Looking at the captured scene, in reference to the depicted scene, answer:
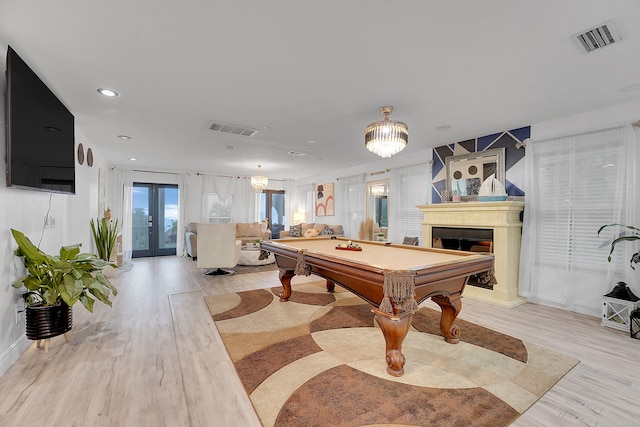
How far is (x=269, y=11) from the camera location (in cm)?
179

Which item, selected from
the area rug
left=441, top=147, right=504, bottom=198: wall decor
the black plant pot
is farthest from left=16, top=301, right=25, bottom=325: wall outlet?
left=441, top=147, right=504, bottom=198: wall decor

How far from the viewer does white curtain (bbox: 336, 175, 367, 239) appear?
7.02m

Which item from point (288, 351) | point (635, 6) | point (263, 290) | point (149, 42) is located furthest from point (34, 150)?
point (635, 6)

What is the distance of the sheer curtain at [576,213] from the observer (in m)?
3.23

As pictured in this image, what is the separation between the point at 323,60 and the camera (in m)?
2.35

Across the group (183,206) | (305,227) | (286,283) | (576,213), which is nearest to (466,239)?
(576,213)

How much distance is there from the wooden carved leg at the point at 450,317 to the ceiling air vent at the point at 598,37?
7.19 ft

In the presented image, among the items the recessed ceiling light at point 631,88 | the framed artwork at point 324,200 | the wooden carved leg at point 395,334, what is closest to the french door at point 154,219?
the framed artwork at point 324,200

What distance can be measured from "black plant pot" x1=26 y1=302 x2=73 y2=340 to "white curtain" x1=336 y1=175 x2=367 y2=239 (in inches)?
224

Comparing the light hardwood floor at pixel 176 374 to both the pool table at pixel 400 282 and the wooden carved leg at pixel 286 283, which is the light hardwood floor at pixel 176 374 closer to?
the pool table at pixel 400 282

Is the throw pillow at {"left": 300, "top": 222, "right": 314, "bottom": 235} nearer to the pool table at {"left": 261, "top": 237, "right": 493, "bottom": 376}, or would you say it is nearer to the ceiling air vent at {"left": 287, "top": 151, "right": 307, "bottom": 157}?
the ceiling air vent at {"left": 287, "top": 151, "right": 307, "bottom": 157}

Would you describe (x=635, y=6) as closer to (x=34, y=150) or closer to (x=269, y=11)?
(x=269, y=11)

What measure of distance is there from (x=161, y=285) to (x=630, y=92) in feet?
21.6

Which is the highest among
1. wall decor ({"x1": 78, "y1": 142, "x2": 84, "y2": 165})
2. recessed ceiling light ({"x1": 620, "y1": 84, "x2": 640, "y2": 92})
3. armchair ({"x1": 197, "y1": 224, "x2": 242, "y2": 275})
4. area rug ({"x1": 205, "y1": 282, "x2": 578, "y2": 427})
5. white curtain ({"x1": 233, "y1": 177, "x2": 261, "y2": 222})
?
recessed ceiling light ({"x1": 620, "y1": 84, "x2": 640, "y2": 92})
